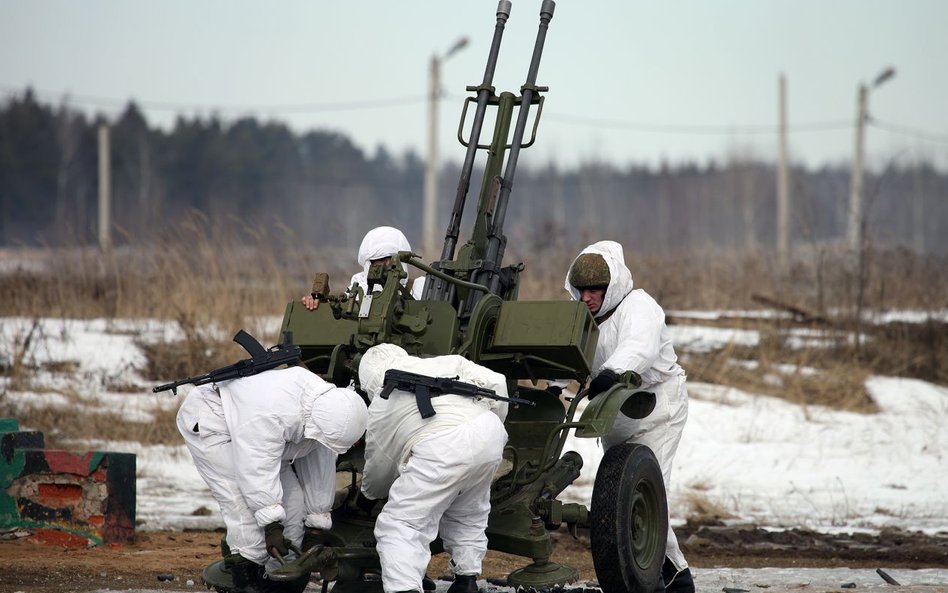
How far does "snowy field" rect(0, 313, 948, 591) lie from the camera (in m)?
11.4

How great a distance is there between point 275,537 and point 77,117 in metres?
60.4

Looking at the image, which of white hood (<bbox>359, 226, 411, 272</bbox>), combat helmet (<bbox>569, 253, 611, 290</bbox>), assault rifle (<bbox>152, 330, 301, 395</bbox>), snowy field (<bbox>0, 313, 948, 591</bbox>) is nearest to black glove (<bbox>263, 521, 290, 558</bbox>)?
assault rifle (<bbox>152, 330, 301, 395</bbox>)

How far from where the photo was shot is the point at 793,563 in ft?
31.6

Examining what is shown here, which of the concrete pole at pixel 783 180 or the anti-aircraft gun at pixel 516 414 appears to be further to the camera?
the concrete pole at pixel 783 180

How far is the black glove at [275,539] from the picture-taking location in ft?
21.4

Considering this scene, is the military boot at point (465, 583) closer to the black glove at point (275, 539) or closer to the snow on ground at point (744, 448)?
the black glove at point (275, 539)

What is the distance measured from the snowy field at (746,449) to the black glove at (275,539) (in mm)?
3525

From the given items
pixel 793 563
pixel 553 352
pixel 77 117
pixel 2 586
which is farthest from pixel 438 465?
pixel 77 117

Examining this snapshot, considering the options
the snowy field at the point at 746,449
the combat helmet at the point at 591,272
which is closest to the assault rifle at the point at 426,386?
the combat helmet at the point at 591,272

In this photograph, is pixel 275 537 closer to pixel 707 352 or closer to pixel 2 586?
pixel 2 586

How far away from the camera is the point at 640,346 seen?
25.2 feet

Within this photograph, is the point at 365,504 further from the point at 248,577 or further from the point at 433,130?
the point at 433,130

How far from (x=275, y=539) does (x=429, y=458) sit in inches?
34.5

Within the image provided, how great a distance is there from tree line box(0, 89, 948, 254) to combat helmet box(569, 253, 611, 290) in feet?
114
